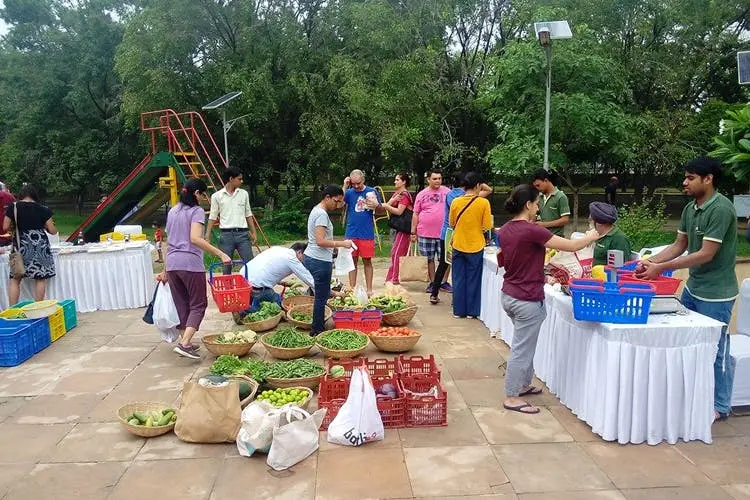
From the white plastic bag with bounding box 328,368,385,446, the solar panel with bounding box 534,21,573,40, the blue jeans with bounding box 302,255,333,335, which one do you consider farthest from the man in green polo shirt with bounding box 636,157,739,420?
the solar panel with bounding box 534,21,573,40

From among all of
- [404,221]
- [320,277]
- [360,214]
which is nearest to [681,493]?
[320,277]

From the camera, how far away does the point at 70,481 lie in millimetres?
3760

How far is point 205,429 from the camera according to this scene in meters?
4.13

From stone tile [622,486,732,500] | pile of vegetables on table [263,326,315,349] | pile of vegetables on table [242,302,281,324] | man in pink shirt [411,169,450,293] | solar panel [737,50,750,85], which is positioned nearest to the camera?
stone tile [622,486,732,500]

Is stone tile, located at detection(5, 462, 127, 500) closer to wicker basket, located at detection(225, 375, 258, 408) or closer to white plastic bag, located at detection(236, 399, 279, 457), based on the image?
white plastic bag, located at detection(236, 399, 279, 457)

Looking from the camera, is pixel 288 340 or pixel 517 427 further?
pixel 288 340

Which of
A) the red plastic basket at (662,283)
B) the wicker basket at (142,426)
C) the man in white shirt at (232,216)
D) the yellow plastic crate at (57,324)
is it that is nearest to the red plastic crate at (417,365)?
the red plastic basket at (662,283)

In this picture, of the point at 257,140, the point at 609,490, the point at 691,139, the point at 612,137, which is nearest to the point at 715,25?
the point at 691,139

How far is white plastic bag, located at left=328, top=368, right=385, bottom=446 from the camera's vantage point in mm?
4051

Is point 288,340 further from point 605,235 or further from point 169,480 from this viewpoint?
point 605,235

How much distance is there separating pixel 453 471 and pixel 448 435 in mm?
521

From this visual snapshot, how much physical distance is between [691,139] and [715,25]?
3.82 m

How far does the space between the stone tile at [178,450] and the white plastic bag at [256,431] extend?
0.51 feet

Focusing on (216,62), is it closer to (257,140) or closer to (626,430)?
(257,140)
